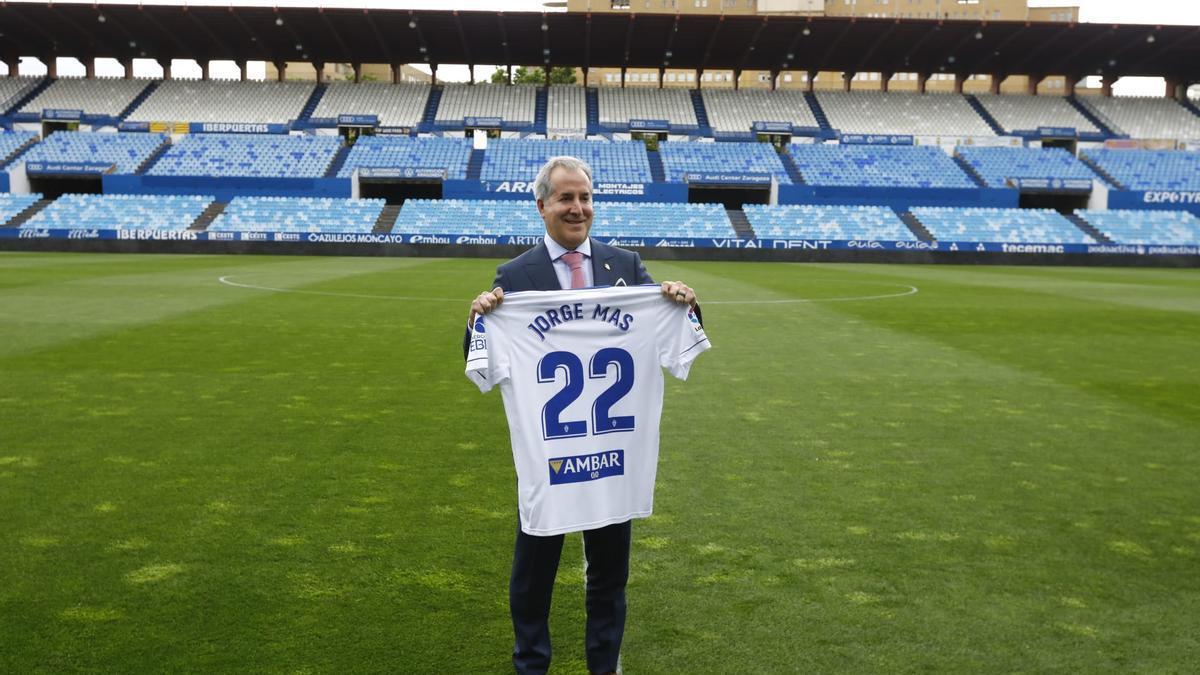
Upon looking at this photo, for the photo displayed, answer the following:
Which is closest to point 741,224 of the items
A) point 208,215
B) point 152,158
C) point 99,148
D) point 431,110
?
point 431,110

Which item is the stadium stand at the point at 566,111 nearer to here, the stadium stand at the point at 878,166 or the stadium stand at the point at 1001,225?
the stadium stand at the point at 878,166

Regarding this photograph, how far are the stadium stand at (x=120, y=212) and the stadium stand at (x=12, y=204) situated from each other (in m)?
1.29

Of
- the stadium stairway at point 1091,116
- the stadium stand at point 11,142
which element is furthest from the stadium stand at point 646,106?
the stadium stand at point 11,142

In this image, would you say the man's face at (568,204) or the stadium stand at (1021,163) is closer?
the man's face at (568,204)

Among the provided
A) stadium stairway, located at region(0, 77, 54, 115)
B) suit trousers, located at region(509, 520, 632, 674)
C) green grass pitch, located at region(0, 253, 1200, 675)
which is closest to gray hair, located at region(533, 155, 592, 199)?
suit trousers, located at region(509, 520, 632, 674)

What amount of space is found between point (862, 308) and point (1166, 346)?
20.7ft

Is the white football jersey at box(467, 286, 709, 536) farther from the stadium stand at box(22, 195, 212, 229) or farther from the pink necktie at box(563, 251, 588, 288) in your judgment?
the stadium stand at box(22, 195, 212, 229)

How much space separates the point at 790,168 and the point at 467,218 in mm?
19960

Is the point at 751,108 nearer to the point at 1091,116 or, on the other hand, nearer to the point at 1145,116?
the point at 1091,116

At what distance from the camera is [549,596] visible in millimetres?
3910

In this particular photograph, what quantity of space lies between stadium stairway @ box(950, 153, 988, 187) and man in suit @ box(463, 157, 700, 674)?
5336cm

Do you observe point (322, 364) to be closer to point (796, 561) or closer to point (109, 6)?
point (796, 561)

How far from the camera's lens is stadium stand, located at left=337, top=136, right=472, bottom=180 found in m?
52.5

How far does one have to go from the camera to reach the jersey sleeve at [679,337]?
161 inches
